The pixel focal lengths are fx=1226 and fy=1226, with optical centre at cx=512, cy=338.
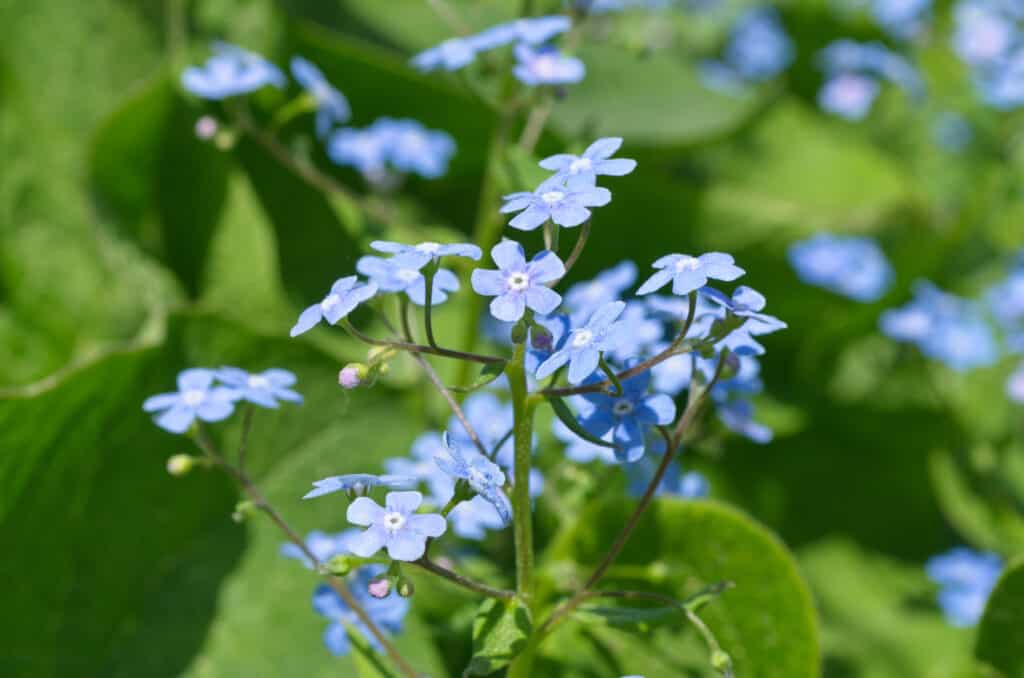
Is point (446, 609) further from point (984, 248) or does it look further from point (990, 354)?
point (984, 248)

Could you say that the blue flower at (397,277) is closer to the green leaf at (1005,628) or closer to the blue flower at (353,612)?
the blue flower at (353,612)

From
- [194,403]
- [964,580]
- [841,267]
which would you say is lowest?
[964,580]

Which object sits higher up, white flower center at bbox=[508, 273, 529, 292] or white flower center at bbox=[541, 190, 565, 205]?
white flower center at bbox=[541, 190, 565, 205]

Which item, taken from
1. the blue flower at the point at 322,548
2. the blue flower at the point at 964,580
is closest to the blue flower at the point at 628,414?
the blue flower at the point at 322,548

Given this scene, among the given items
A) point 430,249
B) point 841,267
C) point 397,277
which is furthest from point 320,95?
point 841,267

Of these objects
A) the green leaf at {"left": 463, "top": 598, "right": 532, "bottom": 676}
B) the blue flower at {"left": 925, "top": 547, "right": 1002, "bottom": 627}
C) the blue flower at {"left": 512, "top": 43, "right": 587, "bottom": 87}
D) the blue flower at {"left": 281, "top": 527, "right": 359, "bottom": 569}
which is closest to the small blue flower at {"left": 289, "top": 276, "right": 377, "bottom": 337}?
the green leaf at {"left": 463, "top": 598, "right": 532, "bottom": 676}

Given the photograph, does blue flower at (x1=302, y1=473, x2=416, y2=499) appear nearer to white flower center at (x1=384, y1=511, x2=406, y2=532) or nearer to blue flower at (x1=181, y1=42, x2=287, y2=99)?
white flower center at (x1=384, y1=511, x2=406, y2=532)

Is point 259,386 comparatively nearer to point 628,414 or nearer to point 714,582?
point 628,414
